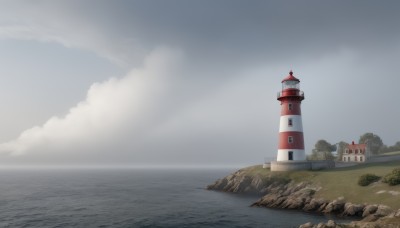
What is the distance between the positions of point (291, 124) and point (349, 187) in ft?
62.8

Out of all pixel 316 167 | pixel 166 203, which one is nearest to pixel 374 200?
pixel 316 167

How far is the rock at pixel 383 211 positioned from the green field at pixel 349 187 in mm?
681

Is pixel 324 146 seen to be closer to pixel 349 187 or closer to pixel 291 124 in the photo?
pixel 291 124

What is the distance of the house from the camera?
73438 millimetres

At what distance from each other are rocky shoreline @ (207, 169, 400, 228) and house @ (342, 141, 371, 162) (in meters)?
27.9

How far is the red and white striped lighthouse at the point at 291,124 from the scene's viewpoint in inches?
2383

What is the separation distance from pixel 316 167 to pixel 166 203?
29.6 m

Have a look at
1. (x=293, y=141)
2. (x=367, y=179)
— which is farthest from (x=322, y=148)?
(x=367, y=179)

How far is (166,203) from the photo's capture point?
52.7m

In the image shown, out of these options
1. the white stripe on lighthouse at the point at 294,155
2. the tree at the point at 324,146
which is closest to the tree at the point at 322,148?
the tree at the point at 324,146

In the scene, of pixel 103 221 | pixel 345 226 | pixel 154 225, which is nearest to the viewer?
pixel 345 226

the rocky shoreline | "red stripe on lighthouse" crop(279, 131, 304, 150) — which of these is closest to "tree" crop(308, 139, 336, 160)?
"red stripe on lighthouse" crop(279, 131, 304, 150)

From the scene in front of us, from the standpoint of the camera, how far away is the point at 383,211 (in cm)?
3384

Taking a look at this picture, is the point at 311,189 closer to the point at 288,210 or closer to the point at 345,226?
the point at 288,210
